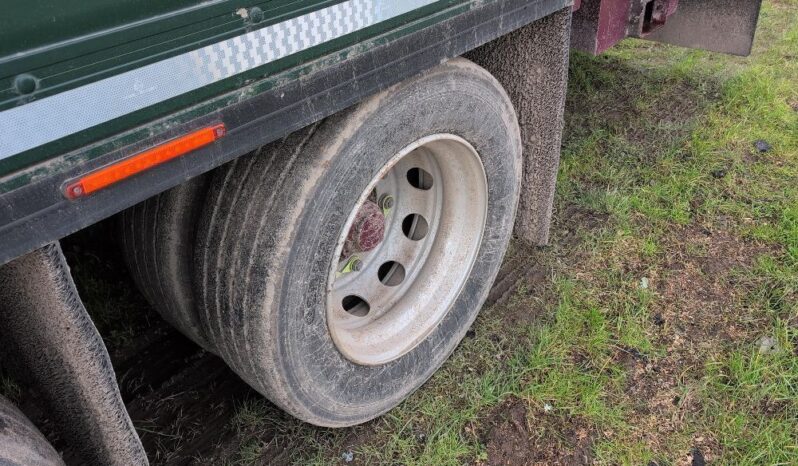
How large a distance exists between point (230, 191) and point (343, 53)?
497 mm

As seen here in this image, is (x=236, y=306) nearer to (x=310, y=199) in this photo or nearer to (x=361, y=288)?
(x=310, y=199)

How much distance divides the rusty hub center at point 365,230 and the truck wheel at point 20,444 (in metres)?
0.94

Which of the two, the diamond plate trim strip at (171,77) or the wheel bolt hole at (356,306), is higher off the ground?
the diamond plate trim strip at (171,77)

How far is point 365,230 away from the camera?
196cm

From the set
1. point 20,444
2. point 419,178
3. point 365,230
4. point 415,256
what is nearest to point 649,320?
point 415,256

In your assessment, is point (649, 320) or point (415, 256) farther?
point (649, 320)

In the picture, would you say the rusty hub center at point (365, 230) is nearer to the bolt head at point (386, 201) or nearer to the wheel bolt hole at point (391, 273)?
the bolt head at point (386, 201)

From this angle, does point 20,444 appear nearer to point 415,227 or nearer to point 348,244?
point 348,244

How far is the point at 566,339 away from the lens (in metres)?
2.57

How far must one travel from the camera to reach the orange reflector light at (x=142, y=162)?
1098 millimetres

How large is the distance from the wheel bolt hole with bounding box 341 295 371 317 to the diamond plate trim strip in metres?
1.11

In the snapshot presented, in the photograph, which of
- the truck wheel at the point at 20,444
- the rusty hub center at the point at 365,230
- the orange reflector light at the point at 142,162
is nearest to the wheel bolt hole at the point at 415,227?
the rusty hub center at the point at 365,230

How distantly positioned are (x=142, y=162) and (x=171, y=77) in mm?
160

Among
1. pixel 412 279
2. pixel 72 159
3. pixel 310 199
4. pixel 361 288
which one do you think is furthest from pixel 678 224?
pixel 72 159
